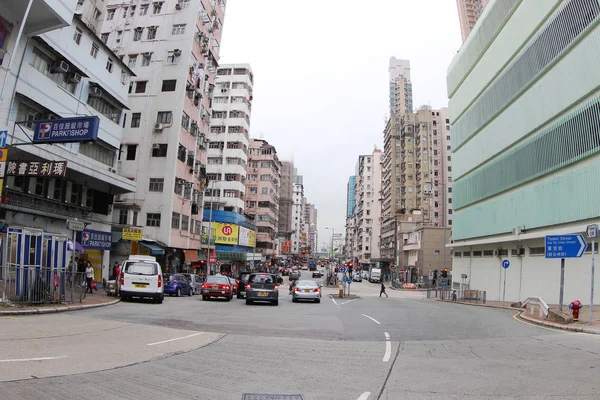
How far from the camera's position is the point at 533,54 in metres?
33.9

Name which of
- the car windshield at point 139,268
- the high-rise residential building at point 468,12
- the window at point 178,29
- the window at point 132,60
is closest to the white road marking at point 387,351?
the car windshield at point 139,268

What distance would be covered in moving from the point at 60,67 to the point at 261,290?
54.3 ft

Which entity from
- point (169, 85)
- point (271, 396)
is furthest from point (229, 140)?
point (271, 396)

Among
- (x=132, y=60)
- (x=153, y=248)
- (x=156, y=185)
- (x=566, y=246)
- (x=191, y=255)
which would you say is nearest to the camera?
(x=566, y=246)

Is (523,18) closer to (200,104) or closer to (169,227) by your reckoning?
(200,104)

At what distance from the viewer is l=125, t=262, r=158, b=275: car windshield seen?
68.2ft

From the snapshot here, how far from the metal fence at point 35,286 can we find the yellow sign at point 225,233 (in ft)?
144

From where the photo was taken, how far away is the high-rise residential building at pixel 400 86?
15494 centimetres

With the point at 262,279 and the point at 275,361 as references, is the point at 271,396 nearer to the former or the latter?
the point at 275,361

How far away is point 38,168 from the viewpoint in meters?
19.1

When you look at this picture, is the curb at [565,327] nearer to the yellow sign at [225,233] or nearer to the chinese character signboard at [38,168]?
the chinese character signboard at [38,168]

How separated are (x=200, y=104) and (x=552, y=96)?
31650 mm

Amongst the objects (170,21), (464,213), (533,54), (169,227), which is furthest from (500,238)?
(170,21)

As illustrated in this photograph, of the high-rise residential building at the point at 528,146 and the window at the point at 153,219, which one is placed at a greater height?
the high-rise residential building at the point at 528,146
